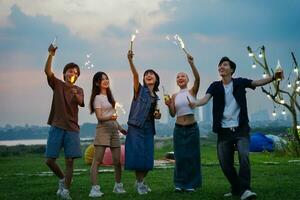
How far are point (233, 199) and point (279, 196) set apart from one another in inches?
28.5

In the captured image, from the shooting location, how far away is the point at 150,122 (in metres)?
8.09

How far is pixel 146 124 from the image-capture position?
26.3ft

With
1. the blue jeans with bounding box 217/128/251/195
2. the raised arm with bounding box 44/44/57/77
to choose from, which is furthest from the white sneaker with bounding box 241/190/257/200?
the raised arm with bounding box 44/44/57/77

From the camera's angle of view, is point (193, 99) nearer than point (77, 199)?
No

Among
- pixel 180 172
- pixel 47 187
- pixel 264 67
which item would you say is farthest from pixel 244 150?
pixel 264 67

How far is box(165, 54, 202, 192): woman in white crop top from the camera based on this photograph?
8039mm

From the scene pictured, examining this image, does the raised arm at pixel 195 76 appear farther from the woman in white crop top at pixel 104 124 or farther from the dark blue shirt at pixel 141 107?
the woman in white crop top at pixel 104 124

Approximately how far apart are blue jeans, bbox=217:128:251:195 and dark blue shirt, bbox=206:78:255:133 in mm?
123

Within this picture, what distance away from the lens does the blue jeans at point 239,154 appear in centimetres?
684

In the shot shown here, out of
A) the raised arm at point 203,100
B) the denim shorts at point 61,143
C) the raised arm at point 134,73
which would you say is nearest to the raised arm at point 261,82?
the raised arm at point 203,100

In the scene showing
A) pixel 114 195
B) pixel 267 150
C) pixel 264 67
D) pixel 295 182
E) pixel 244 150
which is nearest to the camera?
pixel 244 150

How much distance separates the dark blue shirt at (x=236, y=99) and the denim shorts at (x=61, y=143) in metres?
2.06

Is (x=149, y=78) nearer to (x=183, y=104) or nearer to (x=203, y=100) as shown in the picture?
(x=183, y=104)

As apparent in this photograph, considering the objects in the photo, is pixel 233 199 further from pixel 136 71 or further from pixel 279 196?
pixel 136 71
